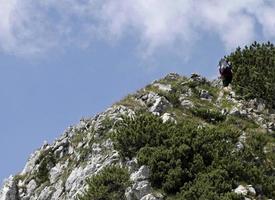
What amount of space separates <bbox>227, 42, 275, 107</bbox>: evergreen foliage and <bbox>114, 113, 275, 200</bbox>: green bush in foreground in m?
5.71

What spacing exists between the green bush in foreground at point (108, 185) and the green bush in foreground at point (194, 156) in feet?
3.62

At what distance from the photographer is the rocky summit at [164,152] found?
2673cm

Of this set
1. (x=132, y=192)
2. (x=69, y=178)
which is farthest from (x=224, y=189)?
(x=69, y=178)

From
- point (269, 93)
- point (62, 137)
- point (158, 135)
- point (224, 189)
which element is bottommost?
point (224, 189)

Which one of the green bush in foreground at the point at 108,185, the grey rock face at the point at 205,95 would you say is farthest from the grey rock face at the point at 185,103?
the green bush in foreground at the point at 108,185

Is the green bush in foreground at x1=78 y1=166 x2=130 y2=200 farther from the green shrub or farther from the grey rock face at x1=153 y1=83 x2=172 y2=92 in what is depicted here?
the grey rock face at x1=153 y1=83 x2=172 y2=92

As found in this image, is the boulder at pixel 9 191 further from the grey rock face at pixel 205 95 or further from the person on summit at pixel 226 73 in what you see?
the person on summit at pixel 226 73

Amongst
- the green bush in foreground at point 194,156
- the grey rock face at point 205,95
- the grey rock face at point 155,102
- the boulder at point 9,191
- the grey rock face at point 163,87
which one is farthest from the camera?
the grey rock face at point 205,95

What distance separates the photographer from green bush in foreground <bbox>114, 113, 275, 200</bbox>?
26.4 meters

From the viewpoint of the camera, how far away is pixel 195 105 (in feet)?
114

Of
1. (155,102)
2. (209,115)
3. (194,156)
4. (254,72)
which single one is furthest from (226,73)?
(194,156)

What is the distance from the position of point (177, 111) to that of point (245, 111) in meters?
3.83

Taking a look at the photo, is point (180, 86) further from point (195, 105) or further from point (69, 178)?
point (69, 178)

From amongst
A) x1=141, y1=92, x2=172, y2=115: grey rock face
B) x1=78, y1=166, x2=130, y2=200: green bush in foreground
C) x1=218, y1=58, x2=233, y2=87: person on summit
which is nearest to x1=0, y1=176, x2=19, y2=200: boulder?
x1=78, y1=166, x2=130, y2=200: green bush in foreground
